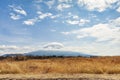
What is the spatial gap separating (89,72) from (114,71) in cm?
180

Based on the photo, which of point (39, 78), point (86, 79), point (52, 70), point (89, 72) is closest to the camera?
point (86, 79)

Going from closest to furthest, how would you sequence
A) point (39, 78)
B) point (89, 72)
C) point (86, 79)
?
1. point (86, 79)
2. point (39, 78)
3. point (89, 72)

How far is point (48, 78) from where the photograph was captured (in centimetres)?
1795

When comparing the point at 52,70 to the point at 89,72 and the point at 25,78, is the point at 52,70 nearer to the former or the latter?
the point at 89,72

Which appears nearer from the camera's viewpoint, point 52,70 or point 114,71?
point 114,71

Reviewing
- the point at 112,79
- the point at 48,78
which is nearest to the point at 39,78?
the point at 48,78

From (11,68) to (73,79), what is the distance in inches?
277

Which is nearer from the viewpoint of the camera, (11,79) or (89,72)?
(11,79)

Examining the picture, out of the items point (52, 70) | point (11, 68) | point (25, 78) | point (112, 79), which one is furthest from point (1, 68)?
point (112, 79)

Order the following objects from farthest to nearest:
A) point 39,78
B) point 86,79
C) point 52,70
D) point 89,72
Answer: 1. point 52,70
2. point 89,72
3. point 39,78
4. point 86,79

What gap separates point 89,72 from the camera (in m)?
21.6

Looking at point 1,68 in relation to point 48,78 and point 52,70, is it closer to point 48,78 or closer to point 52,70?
point 52,70

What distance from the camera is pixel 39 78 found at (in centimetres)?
1820

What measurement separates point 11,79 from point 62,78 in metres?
2.94
